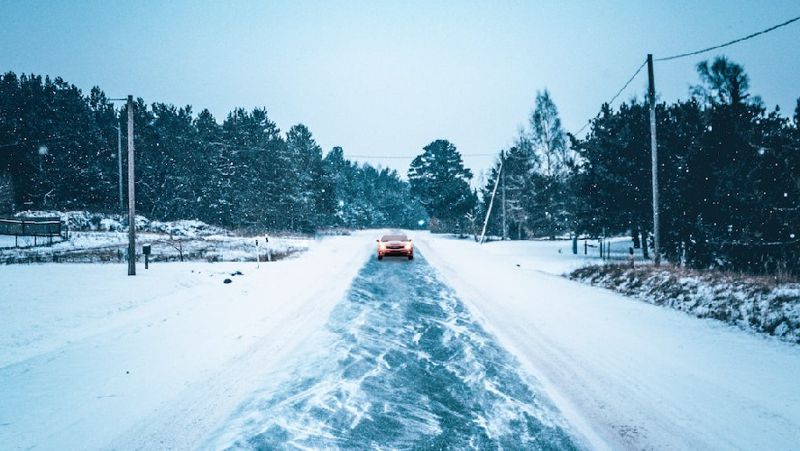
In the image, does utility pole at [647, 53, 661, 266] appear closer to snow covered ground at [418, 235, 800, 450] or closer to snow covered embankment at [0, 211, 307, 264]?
snow covered ground at [418, 235, 800, 450]

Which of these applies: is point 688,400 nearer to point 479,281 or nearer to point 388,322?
point 388,322

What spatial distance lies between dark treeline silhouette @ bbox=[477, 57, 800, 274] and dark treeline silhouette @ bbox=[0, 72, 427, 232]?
40.2 metres

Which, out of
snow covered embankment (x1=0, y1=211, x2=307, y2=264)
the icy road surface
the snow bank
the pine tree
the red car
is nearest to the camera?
the icy road surface

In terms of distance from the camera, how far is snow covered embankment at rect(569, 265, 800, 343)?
757cm

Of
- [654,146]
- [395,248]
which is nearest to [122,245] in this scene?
[395,248]

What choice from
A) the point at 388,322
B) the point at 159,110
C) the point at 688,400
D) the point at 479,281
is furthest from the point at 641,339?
the point at 159,110

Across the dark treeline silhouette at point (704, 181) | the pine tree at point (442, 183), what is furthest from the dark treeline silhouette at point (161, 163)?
the dark treeline silhouette at point (704, 181)

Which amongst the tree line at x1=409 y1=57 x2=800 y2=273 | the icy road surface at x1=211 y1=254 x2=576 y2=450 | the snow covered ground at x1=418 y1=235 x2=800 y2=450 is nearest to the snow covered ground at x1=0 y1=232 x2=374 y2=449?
the icy road surface at x1=211 y1=254 x2=576 y2=450

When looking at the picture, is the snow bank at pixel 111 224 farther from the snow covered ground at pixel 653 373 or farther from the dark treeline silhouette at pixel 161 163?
the snow covered ground at pixel 653 373

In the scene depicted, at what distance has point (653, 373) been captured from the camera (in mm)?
5484

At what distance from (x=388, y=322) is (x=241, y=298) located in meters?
4.69

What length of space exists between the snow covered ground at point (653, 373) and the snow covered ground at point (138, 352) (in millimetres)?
3528

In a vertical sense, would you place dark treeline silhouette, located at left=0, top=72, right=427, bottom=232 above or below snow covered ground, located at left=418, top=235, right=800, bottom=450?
above

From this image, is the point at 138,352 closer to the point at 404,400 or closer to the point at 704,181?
the point at 404,400
